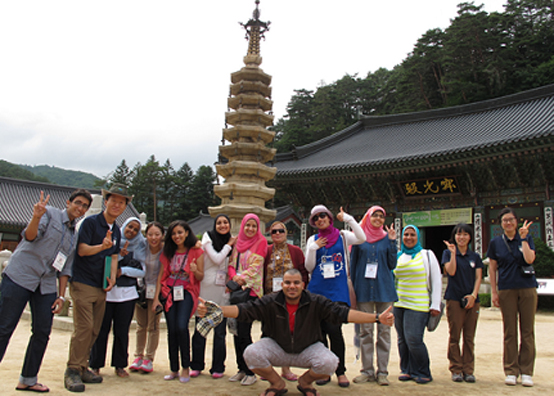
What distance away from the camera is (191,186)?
154 feet

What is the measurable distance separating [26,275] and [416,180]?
14485 mm

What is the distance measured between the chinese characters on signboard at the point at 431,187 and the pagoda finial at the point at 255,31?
7.63 m

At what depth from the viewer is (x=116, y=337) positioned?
14.2 feet

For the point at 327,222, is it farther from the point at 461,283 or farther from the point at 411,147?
the point at 411,147

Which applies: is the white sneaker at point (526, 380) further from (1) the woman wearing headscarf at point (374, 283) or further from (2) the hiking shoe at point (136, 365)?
(2) the hiking shoe at point (136, 365)

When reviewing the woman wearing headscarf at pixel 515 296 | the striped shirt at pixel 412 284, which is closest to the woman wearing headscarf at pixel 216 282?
the striped shirt at pixel 412 284

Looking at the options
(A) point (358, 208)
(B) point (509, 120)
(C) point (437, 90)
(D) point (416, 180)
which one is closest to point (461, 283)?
(D) point (416, 180)

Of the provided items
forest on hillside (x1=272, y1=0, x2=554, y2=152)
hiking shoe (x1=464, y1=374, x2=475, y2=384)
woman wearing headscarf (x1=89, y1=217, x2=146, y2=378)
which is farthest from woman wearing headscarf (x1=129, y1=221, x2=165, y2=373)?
forest on hillside (x1=272, y1=0, x2=554, y2=152)

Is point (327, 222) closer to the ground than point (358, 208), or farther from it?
closer to the ground

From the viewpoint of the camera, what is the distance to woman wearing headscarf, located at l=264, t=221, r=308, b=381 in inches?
174

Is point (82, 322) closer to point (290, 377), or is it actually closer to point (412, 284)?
point (290, 377)

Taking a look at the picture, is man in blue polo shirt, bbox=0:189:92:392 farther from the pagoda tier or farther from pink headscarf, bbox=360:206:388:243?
the pagoda tier

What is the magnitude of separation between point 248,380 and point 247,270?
107 centimetres

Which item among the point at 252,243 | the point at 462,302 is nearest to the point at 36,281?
the point at 252,243
